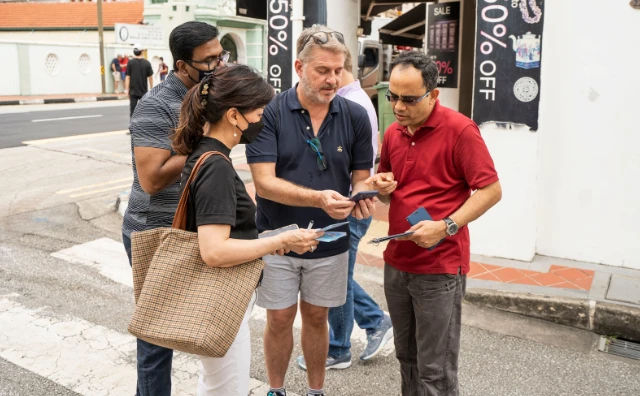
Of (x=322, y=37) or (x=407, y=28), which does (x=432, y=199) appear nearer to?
(x=322, y=37)

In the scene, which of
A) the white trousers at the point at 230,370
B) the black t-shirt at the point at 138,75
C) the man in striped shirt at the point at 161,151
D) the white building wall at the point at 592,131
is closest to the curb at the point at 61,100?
the black t-shirt at the point at 138,75

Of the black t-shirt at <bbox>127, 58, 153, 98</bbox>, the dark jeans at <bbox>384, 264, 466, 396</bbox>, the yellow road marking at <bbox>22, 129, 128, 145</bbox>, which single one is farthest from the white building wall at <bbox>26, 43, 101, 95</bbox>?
the dark jeans at <bbox>384, 264, 466, 396</bbox>

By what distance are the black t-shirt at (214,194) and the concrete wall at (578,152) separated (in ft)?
13.0

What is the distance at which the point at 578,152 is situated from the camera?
5.80 m

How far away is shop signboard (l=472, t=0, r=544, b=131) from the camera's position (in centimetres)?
554

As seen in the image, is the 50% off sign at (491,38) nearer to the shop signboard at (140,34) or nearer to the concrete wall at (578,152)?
the concrete wall at (578,152)

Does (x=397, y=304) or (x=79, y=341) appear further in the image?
(x=79, y=341)

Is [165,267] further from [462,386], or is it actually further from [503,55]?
[503,55]

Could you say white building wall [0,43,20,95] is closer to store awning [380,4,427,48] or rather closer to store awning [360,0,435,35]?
store awning [360,0,435,35]

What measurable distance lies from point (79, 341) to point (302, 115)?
7.93 feet

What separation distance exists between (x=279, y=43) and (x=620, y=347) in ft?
16.2

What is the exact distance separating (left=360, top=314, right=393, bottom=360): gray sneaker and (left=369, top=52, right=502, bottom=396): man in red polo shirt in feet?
3.99

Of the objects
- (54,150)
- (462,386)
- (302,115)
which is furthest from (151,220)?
(54,150)

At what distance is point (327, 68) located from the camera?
3152mm
